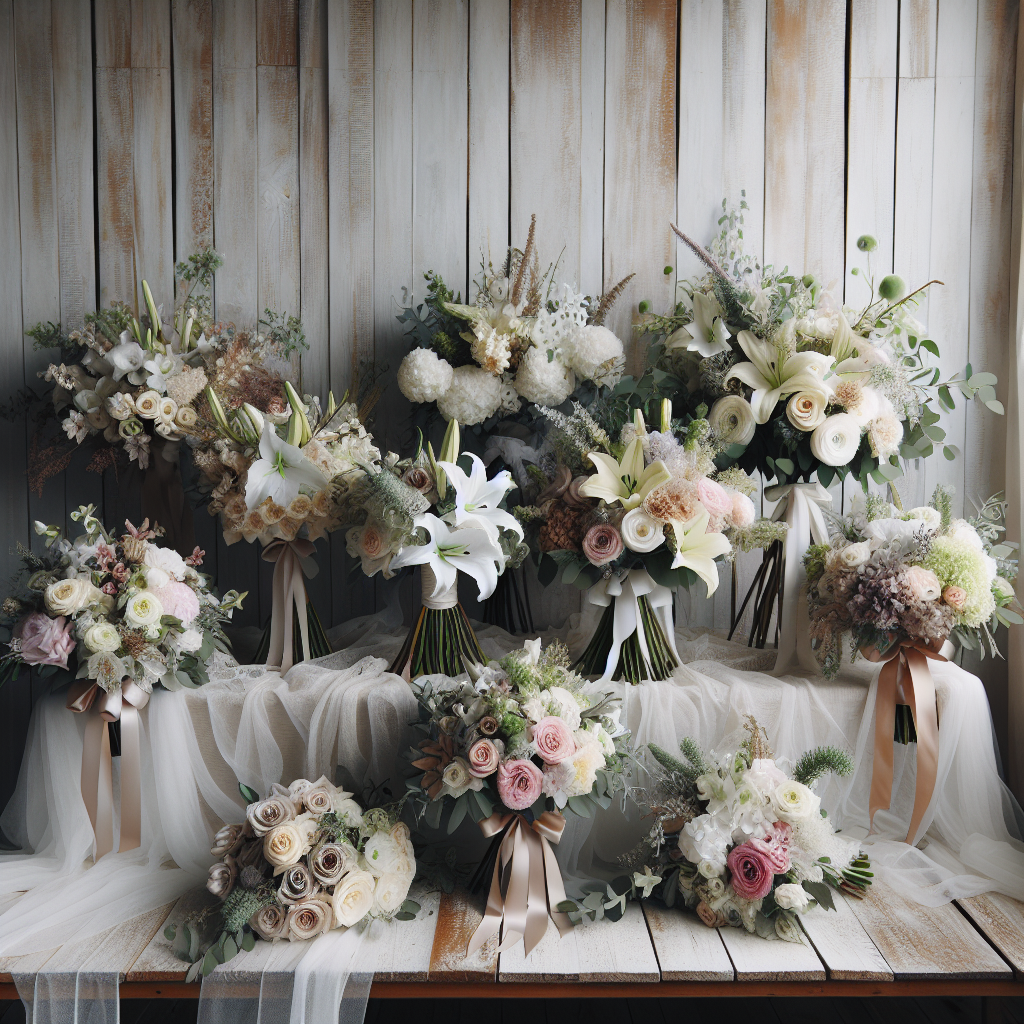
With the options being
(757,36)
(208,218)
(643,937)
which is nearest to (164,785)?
(643,937)

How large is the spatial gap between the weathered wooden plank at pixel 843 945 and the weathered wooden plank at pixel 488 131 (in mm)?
1805

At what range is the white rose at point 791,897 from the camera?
1.58 meters

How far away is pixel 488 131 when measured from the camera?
91.0 inches

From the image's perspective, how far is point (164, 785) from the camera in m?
1.80

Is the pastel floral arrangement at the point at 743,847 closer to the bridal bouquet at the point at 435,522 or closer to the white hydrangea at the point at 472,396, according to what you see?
the bridal bouquet at the point at 435,522

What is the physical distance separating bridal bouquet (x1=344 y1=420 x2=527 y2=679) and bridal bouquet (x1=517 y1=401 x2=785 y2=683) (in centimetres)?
12

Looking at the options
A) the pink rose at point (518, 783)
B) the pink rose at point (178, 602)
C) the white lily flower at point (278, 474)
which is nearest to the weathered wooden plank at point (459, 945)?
the pink rose at point (518, 783)

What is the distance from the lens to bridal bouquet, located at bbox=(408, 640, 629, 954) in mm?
1560

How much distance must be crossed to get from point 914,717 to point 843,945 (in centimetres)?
50

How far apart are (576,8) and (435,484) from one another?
1.49 metres

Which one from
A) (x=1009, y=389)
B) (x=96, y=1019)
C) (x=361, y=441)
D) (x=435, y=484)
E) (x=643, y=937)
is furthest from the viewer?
(x=1009, y=389)

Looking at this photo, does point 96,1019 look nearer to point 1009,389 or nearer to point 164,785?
point 164,785

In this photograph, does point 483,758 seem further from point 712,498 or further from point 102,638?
point 102,638

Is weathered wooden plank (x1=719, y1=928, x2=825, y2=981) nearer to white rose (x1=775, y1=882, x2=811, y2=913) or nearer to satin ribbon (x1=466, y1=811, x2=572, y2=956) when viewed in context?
white rose (x1=775, y1=882, x2=811, y2=913)
